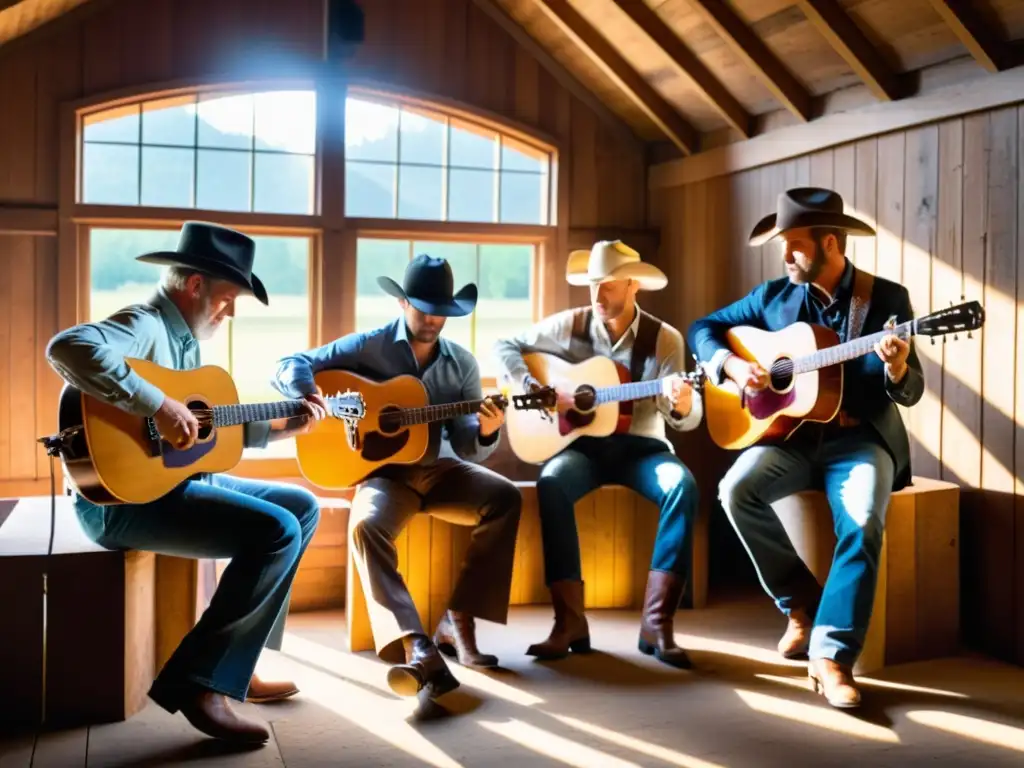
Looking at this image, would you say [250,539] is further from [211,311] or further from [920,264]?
[920,264]

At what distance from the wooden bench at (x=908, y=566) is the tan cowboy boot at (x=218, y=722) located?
1879 millimetres

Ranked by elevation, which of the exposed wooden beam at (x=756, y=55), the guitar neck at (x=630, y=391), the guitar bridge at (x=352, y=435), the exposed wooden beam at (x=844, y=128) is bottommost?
the guitar bridge at (x=352, y=435)

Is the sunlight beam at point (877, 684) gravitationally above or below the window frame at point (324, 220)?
below

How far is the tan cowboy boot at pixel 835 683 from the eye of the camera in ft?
10.2

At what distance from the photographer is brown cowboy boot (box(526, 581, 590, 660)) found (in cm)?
364

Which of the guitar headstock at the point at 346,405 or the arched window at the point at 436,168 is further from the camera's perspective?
the arched window at the point at 436,168

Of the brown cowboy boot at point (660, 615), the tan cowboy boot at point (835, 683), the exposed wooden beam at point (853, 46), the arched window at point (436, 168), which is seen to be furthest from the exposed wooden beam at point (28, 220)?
the tan cowboy boot at point (835, 683)

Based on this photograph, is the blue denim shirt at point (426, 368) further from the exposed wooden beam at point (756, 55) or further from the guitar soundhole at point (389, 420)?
the exposed wooden beam at point (756, 55)

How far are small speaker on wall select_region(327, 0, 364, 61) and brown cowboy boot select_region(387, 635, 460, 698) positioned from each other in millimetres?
2708

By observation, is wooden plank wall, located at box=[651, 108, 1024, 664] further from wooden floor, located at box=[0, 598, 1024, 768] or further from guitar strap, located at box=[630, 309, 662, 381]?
guitar strap, located at box=[630, 309, 662, 381]

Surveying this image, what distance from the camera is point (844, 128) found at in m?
4.23

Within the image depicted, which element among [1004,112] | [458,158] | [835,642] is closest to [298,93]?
[458,158]

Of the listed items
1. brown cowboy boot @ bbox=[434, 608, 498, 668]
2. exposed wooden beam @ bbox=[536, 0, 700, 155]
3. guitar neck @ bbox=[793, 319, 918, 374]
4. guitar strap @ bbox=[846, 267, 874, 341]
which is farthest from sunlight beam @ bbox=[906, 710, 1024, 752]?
exposed wooden beam @ bbox=[536, 0, 700, 155]

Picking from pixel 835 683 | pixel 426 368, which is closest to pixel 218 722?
pixel 426 368
